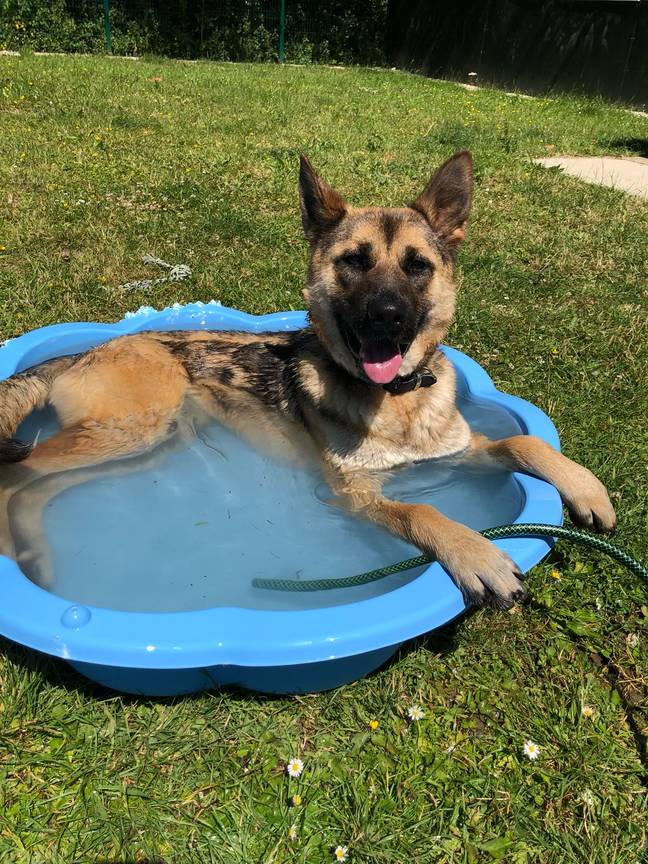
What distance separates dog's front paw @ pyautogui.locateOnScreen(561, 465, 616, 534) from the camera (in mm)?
3166

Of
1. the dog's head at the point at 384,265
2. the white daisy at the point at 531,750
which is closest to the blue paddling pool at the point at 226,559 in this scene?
the white daisy at the point at 531,750

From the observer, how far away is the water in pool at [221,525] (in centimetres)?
318

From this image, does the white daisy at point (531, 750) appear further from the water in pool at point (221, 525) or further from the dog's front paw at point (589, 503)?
the dog's front paw at point (589, 503)

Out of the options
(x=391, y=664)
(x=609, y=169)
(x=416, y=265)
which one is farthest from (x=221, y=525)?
(x=609, y=169)

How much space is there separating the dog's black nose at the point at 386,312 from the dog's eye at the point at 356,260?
0.44m

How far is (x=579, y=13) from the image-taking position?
58.4ft

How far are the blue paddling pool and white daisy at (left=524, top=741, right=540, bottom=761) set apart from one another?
0.67m

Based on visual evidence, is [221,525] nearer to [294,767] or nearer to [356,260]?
[294,767]

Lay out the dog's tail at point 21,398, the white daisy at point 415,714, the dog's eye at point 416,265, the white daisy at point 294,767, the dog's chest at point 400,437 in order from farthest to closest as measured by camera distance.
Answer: the dog's chest at point 400,437 < the dog's eye at point 416,265 < the dog's tail at point 21,398 < the white daisy at point 415,714 < the white daisy at point 294,767

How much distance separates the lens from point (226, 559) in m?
3.49

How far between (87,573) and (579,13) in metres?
21.2

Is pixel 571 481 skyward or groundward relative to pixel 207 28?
groundward

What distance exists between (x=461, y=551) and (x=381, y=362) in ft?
4.17

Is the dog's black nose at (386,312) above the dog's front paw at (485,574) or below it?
above
